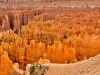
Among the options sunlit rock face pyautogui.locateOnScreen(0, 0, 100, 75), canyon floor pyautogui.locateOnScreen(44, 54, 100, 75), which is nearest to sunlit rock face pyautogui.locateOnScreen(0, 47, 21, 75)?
sunlit rock face pyautogui.locateOnScreen(0, 0, 100, 75)

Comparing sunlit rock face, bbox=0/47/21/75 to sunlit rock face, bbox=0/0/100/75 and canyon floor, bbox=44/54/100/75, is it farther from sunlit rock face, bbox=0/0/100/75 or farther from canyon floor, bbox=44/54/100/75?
canyon floor, bbox=44/54/100/75

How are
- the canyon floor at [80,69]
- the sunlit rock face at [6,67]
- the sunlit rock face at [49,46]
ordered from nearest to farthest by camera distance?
the canyon floor at [80,69] → the sunlit rock face at [6,67] → the sunlit rock face at [49,46]

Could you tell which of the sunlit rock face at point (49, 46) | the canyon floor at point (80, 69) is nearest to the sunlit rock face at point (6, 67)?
the sunlit rock face at point (49, 46)

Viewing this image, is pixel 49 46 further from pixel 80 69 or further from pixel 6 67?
pixel 80 69

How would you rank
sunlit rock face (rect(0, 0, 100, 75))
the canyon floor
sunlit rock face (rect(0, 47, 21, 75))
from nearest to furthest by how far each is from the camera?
the canyon floor, sunlit rock face (rect(0, 47, 21, 75)), sunlit rock face (rect(0, 0, 100, 75))

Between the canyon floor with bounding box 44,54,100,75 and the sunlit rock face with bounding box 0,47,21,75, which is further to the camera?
the sunlit rock face with bounding box 0,47,21,75

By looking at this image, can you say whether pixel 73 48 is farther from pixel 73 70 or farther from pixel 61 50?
pixel 73 70

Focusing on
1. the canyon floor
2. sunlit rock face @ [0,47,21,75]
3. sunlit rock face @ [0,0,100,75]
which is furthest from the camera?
sunlit rock face @ [0,0,100,75]

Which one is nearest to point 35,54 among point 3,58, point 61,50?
point 61,50

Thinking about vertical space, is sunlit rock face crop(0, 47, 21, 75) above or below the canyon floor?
below

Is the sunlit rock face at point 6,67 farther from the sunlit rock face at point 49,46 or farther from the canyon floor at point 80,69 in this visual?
the canyon floor at point 80,69

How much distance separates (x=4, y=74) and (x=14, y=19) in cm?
2007

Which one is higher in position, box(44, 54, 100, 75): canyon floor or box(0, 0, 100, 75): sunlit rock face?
box(44, 54, 100, 75): canyon floor

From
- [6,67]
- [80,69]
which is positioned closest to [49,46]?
[6,67]
